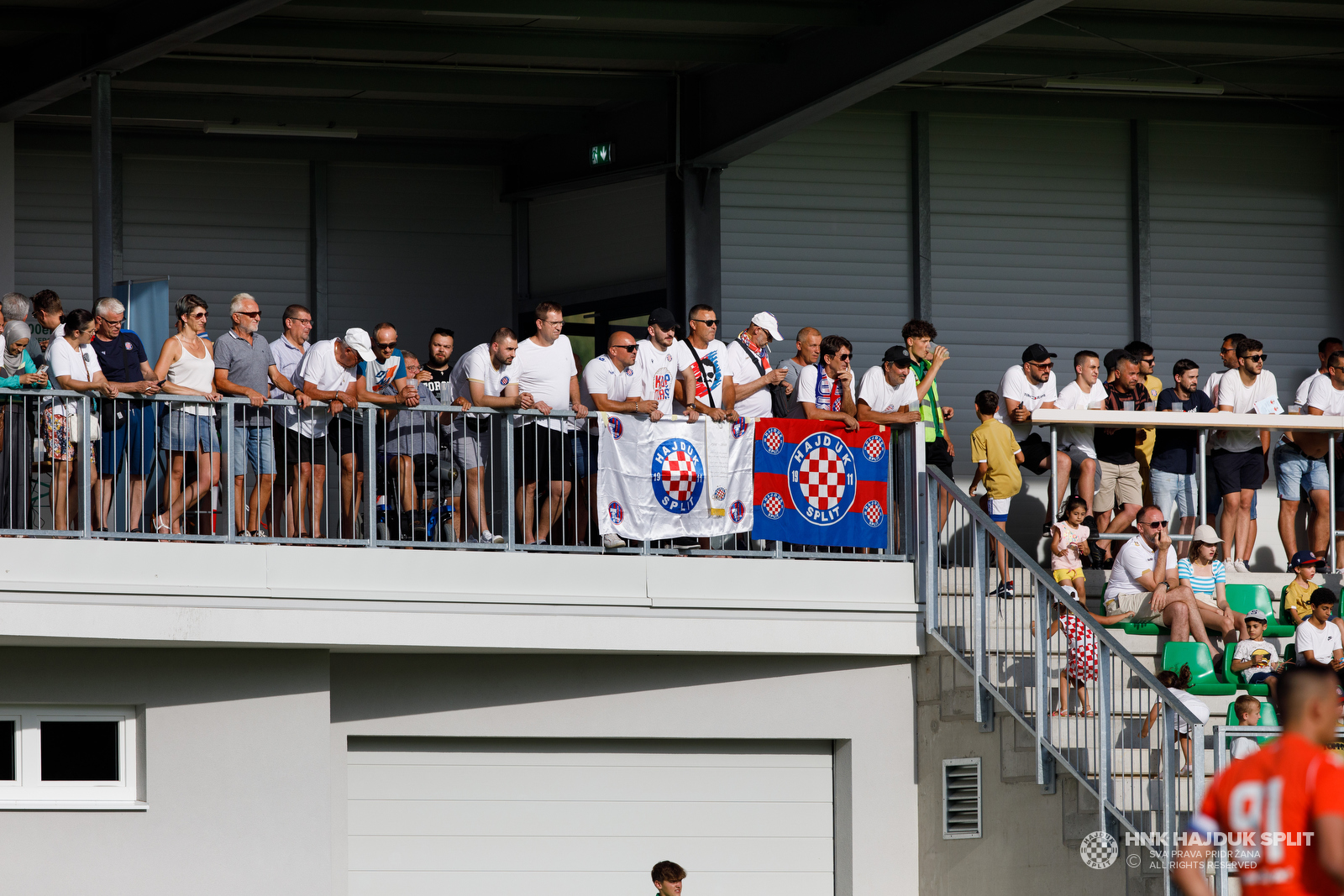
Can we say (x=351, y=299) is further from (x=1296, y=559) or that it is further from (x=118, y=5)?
(x=1296, y=559)

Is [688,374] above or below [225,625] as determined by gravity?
above

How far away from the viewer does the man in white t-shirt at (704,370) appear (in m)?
12.7

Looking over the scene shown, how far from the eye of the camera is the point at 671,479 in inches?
493

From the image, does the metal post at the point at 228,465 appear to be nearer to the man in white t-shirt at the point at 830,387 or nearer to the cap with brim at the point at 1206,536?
the man in white t-shirt at the point at 830,387

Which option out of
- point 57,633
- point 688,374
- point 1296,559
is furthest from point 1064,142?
point 57,633

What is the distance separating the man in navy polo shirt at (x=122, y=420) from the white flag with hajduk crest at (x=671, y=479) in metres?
2.98

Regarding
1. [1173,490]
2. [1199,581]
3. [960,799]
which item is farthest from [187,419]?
[1173,490]

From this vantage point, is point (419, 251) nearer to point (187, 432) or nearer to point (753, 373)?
point (753, 373)

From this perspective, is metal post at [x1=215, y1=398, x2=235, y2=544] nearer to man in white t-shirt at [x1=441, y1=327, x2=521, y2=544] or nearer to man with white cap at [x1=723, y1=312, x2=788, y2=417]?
man in white t-shirt at [x1=441, y1=327, x2=521, y2=544]

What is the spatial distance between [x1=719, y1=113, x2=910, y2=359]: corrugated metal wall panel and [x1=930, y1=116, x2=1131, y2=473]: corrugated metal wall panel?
0.46 meters

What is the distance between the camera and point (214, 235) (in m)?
18.1

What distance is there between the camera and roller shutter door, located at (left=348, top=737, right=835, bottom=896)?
13.0 meters

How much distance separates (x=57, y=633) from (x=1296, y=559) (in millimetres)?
9002

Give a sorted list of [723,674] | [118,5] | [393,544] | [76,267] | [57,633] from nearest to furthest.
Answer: [57,633] < [393,544] < [723,674] < [118,5] < [76,267]
